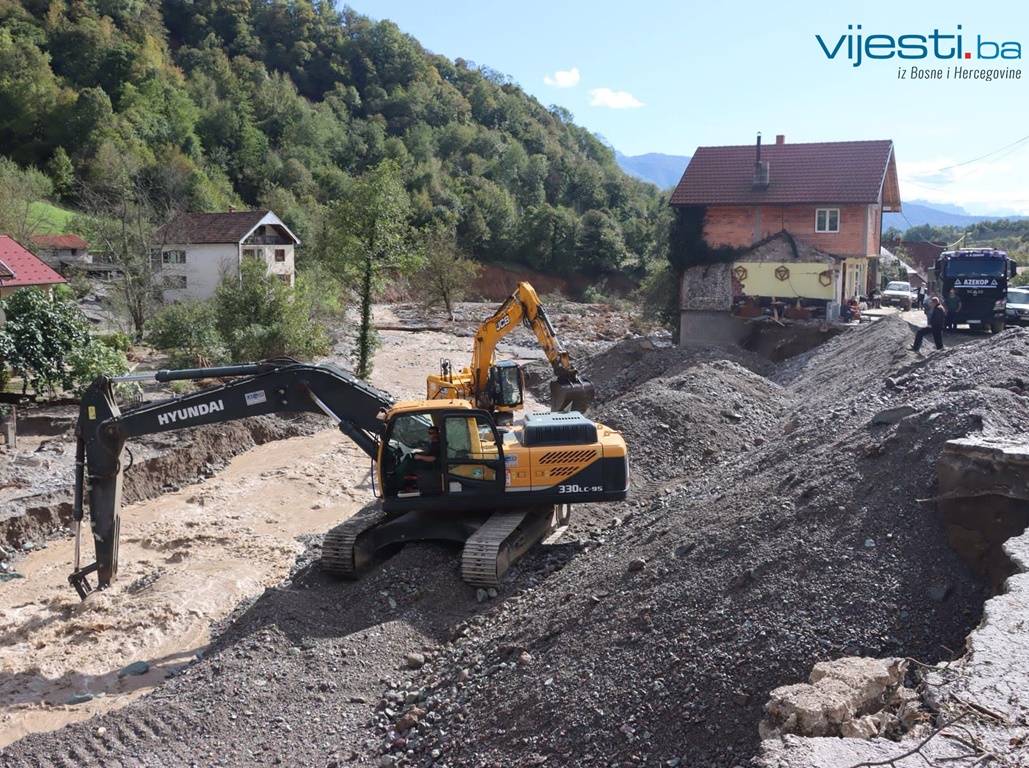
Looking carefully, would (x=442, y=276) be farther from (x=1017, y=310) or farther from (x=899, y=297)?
(x=1017, y=310)

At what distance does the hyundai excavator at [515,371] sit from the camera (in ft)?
50.7

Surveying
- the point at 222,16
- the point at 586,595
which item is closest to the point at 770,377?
the point at 586,595

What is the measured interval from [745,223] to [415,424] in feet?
76.5

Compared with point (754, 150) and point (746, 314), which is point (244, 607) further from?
point (754, 150)

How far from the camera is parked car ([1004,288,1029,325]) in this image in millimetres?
25625

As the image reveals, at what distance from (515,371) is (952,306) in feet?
47.5

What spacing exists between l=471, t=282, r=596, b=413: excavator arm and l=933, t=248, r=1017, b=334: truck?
14.0 m

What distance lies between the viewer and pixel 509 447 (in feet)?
37.8

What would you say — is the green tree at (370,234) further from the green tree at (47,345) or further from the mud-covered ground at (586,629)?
the mud-covered ground at (586,629)

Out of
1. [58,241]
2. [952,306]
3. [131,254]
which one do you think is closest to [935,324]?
[952,306]

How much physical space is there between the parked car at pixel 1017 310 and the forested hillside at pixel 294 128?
31442 millimetres

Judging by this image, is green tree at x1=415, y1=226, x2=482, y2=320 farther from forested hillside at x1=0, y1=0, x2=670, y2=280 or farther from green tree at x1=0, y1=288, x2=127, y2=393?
green tree at x1=0, y1=288, x2=127, y2=393

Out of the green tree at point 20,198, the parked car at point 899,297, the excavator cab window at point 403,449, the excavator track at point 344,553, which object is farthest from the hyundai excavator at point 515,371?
the green tree at point 20,198

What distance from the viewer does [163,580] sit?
41.2ft
